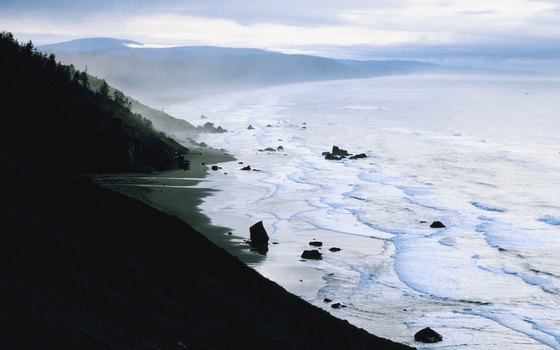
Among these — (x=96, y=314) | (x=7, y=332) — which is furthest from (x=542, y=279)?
(x=7, y=332)

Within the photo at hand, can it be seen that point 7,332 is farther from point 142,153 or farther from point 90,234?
point 142,153

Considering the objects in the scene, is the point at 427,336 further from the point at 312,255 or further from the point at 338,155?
the point at 338,155

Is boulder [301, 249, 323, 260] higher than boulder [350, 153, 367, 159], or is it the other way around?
boulder [350, 153, 367, 159]

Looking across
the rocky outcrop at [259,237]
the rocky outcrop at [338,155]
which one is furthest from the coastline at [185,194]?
the rocky outcrop at [338,155]

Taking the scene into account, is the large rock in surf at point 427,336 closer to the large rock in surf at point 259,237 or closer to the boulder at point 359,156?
the large rock in surf at point 259,237

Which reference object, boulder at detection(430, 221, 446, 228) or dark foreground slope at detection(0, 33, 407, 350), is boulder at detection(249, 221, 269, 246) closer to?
boulder at detection(430, 221, 446, 228)

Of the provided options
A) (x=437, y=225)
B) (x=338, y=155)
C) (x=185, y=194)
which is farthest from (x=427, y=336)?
(x=338, y=155)

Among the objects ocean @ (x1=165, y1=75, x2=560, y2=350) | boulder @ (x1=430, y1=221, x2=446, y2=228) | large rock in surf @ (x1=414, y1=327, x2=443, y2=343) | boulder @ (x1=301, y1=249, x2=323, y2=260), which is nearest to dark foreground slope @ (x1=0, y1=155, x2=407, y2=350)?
large rock in surf @ (x1=414, y1=327, x2=443, y2=343)
